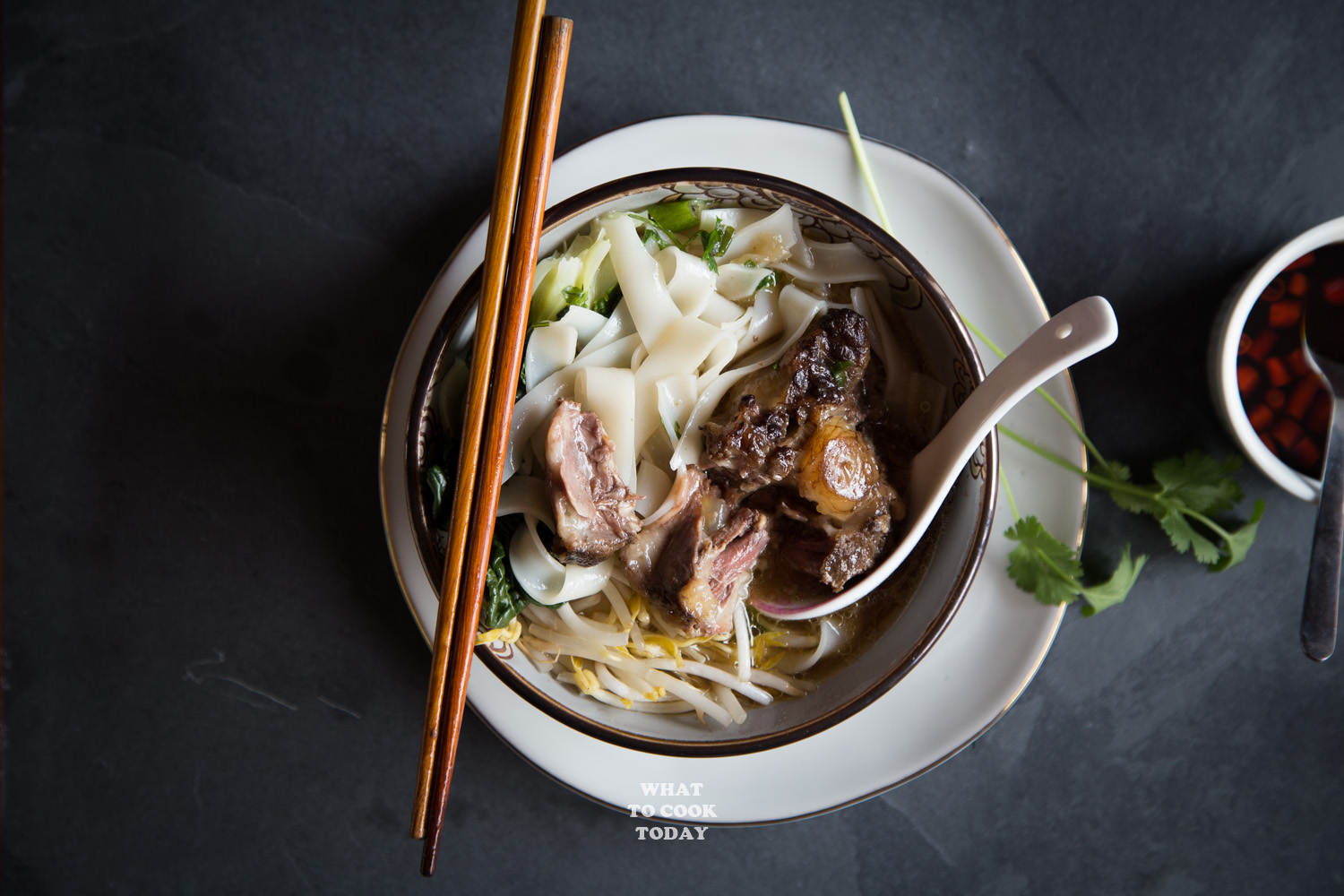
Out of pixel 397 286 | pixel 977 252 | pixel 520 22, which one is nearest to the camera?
pixel 520 22

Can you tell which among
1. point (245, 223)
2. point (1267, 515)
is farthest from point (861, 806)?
point (245, 223)

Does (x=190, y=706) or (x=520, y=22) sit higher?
(x=520, y=22)

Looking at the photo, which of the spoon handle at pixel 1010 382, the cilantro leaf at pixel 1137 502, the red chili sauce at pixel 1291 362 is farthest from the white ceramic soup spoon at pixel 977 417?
the red chili sauce at pixel 1291 362

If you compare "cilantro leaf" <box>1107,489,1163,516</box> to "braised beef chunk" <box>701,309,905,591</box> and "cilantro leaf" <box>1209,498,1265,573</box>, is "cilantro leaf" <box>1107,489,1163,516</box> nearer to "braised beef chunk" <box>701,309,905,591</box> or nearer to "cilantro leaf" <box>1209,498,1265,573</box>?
"cilantro leaf" <box>1209,498,1265,573</box>

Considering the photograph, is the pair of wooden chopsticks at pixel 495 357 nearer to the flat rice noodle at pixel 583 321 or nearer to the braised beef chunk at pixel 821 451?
the flat rice noodle at pixel 583 321

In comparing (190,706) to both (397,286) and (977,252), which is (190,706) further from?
(977,252)

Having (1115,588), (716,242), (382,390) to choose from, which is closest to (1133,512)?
(1115,588)
